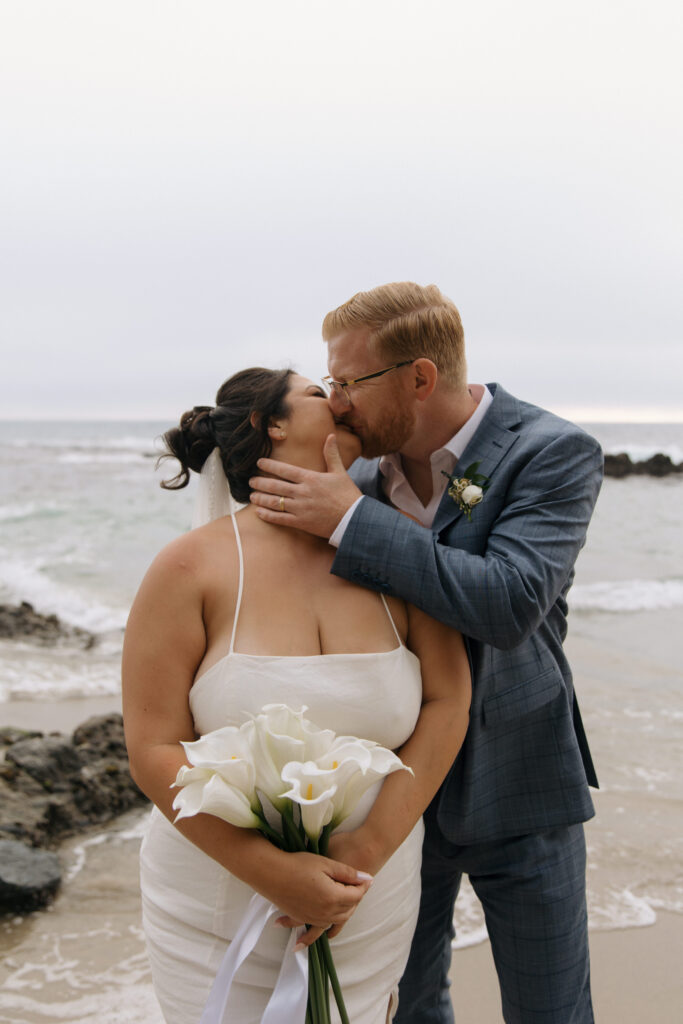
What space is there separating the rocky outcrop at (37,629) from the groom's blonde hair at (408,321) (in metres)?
7.57

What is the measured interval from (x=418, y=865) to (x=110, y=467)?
32969mm

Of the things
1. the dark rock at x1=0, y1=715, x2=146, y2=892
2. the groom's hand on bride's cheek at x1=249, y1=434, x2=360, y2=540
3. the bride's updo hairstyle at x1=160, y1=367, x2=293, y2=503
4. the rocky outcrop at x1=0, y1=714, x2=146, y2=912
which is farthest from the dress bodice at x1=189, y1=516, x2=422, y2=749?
the dark rock at x1=0, y1=715, x2=146, y2=892

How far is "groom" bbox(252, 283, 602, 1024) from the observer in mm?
2516

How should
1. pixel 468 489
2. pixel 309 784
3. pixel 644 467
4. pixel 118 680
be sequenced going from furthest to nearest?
pixel 644 467, pixel 118 680, pixel 468 489, pixel 309 784

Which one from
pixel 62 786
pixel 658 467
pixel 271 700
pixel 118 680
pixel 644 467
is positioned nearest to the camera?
pixel 271 700

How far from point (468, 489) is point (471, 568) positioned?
428 mm

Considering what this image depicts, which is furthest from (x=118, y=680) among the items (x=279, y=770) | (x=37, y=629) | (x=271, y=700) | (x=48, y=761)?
(x=279, y=770)

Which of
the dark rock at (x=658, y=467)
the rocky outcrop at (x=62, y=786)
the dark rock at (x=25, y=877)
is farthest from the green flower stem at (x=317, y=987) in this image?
the dark rock at (x=658, y=467)

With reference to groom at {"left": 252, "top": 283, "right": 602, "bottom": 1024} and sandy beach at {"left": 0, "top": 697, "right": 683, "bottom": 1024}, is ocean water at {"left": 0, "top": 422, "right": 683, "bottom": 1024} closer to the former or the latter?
sandy beach at {"left": 0, "top": 697, "right": 683, "bottom": 1024}

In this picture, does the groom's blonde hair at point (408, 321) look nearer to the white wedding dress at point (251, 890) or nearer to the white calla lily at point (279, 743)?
the white wedding dress at point (251, 890)

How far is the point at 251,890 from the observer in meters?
2.12

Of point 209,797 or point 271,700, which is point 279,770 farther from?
point 271,700

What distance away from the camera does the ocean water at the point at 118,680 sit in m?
3.98

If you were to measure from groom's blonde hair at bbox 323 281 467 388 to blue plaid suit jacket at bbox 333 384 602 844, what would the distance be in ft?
0.86
